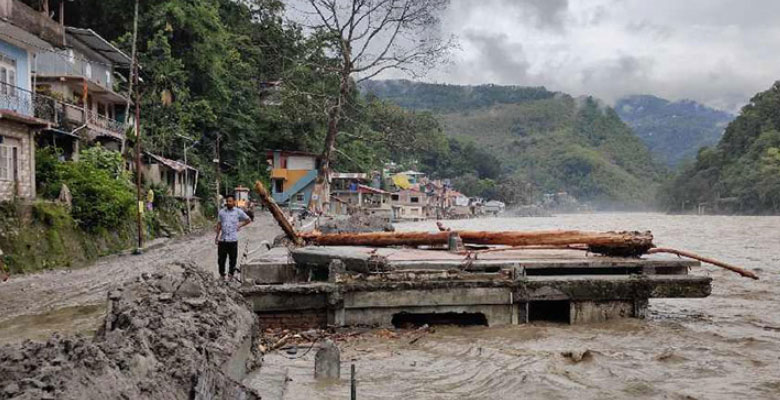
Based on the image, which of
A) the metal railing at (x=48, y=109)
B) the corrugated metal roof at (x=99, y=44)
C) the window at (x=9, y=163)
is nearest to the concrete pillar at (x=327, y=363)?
the window at (x=9, y=163)

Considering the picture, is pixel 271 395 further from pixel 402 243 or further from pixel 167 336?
pixel 402 243

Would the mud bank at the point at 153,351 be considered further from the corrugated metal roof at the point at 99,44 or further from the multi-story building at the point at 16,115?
the corrugated metal roof at the point at 99,44

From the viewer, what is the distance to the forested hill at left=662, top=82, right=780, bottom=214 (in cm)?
8069

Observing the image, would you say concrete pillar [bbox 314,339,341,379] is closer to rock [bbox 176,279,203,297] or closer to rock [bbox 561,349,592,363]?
rock [bbox 176,279,203,297]

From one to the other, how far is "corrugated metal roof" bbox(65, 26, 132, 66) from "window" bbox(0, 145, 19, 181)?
1274 cm

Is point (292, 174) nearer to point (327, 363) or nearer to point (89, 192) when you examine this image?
point (89, 192)

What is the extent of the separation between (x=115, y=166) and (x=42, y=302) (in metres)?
15.5

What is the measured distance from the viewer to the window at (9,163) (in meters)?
18.8

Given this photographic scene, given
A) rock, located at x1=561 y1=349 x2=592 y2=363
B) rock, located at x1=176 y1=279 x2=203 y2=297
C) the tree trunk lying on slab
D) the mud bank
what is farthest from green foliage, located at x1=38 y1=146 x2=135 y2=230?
rock, located at x1=561 y1=349 x2=592 y2=363

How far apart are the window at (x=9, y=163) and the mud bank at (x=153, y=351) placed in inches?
600

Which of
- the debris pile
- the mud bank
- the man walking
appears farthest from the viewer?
the debris pile

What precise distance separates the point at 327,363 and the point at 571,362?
3070 mm


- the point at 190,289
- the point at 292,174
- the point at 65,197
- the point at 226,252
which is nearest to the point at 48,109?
the point at 65,197

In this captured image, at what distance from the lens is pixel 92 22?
39.7 metres
